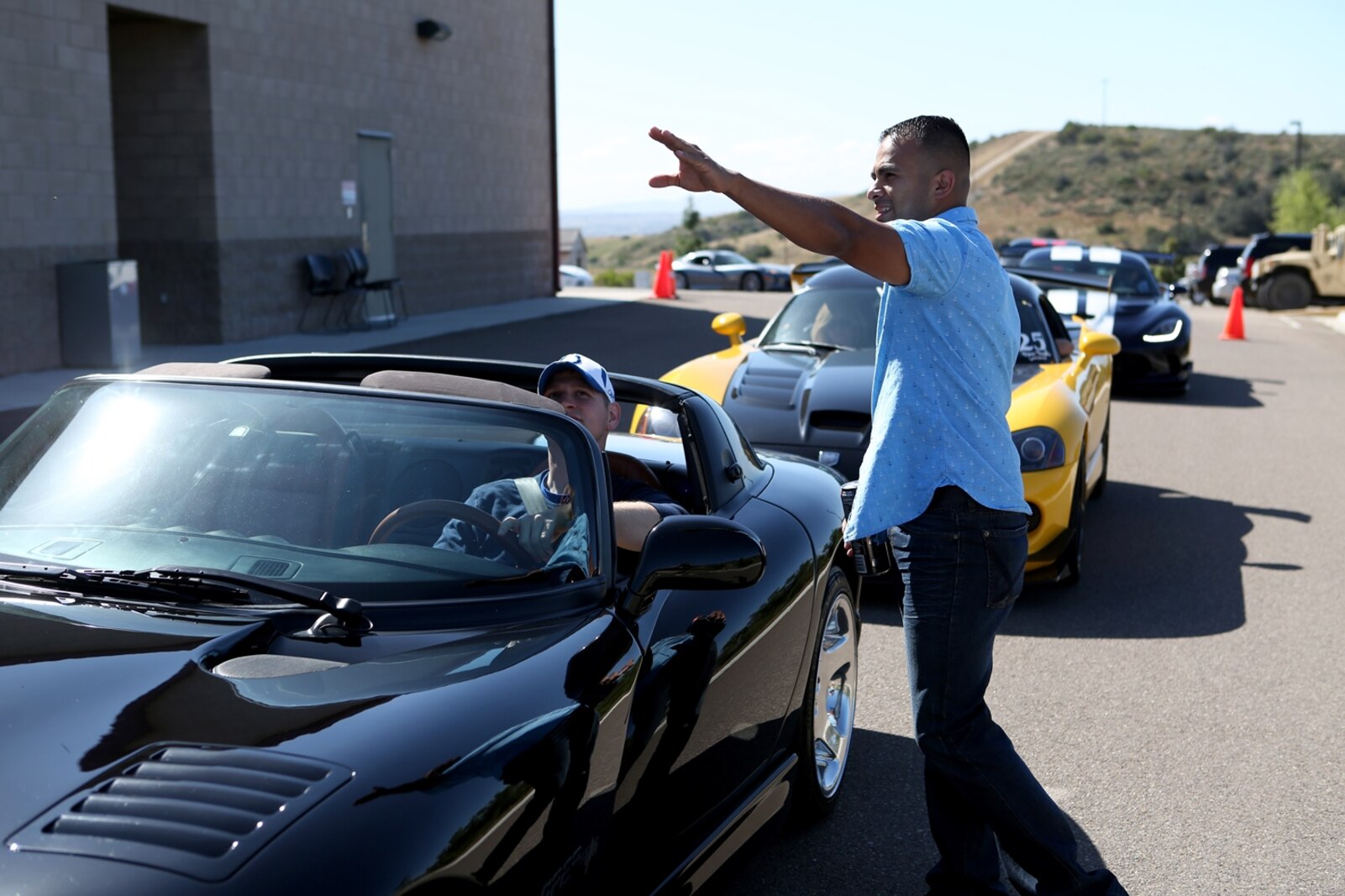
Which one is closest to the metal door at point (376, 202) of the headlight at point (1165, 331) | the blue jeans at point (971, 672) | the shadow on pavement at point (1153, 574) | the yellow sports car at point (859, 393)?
the headlight at point (1165, 331)

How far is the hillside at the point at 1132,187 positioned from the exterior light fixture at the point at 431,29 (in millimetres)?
59719

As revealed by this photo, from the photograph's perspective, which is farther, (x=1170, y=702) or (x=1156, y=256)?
(x=1156, y=256)

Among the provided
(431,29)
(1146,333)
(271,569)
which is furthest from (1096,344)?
(431,29)

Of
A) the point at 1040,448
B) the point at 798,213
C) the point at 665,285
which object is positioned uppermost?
the point at 798,213

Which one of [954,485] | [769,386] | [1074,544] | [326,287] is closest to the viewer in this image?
[954,485]

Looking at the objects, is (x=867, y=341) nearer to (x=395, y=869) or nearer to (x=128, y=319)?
(x=395, y=869)

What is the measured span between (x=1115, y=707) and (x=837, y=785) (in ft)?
5.08

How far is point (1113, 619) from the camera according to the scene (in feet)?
A: 22.1

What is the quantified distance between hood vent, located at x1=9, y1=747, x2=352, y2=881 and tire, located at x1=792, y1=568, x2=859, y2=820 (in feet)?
7.23

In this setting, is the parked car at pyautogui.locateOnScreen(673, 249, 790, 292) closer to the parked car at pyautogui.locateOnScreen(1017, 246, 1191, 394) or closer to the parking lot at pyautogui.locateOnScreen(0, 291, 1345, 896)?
the parked car at pyautogui.locateOnScreen(1017, 246, 1191, 394)

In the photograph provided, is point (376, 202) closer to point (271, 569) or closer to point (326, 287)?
point (326, 287)

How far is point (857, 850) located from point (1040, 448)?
3.33m

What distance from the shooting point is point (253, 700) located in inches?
91.1

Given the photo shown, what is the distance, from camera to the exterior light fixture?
23859 millimetres
